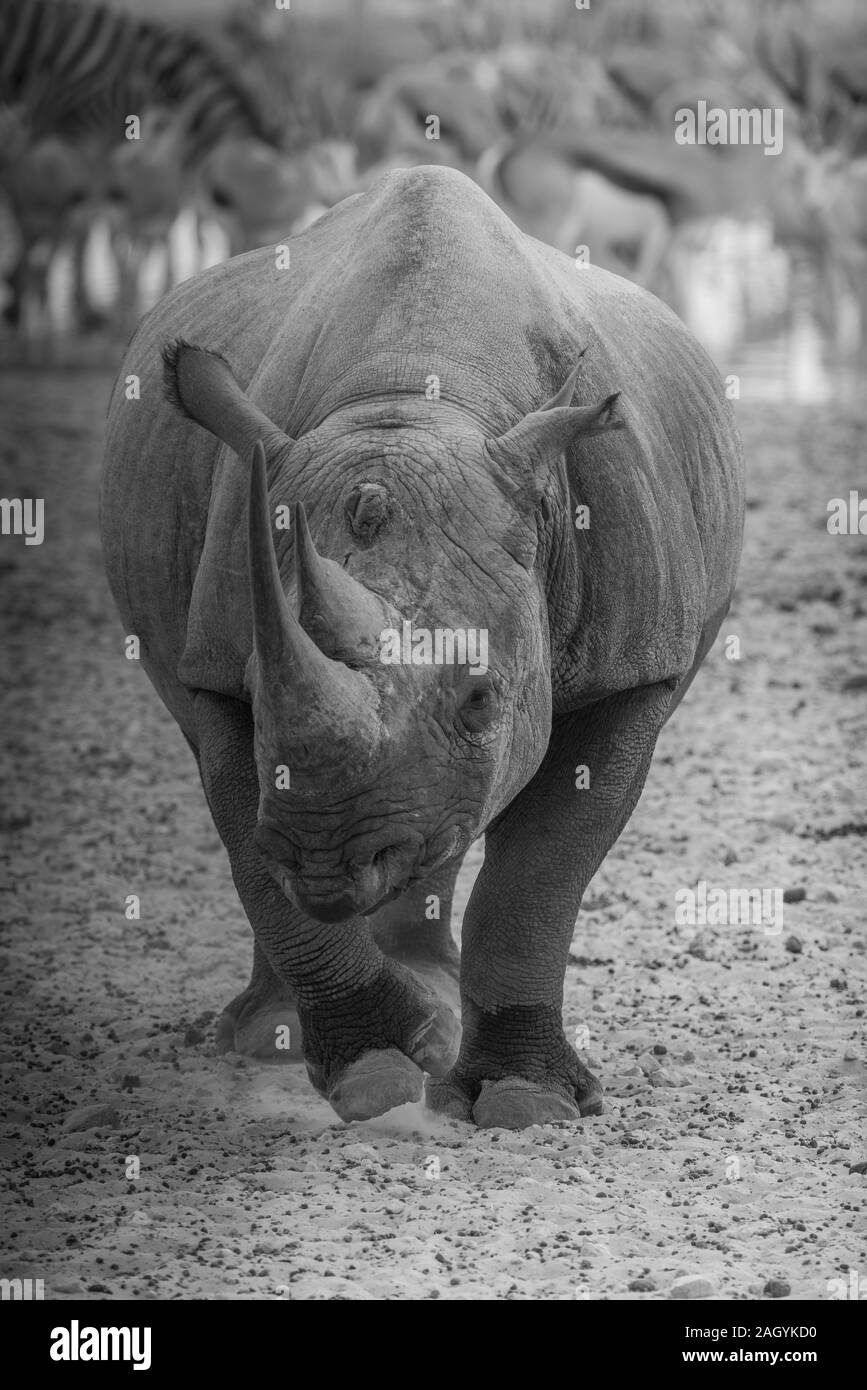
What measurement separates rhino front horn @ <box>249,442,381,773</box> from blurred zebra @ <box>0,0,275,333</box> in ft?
65.7

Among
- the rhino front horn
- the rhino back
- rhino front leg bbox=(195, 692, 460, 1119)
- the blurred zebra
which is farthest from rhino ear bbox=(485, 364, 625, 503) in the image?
the blurred zebra

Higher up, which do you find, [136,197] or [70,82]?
[70,82]

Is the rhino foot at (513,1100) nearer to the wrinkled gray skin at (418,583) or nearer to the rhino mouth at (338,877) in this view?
the wrinkled gray skin at (418,583)

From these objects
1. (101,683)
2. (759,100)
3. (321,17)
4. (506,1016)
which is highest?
(321,17)

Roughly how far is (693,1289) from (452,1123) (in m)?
1.08

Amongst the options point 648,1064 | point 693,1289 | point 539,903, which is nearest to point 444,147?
point 648,1064

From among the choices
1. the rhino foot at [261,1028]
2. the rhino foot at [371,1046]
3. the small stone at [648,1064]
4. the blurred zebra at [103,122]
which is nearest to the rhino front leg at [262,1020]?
the rhino foot at [261,1028]

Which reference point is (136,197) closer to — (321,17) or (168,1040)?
(321,17)

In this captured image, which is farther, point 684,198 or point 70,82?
point 70,82

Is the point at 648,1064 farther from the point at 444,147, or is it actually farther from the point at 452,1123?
the point at 444,147

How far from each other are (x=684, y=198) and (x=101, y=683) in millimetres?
13481

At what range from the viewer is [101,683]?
10859 mm

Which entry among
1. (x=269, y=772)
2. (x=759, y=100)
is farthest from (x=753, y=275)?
(x=269, y=772)

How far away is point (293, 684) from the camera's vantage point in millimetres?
4238
